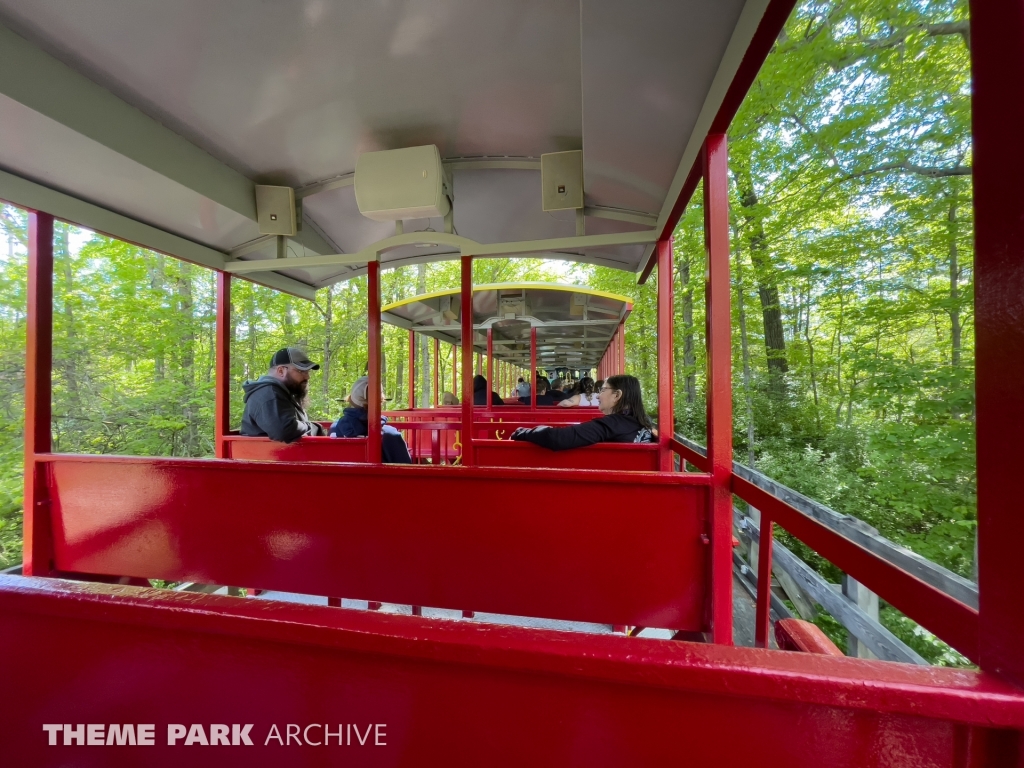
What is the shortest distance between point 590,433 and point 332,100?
8.19 ft

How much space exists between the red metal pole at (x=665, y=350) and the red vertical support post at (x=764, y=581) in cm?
136

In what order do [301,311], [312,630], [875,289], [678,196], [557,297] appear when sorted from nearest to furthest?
1. [312,630]
2. [678,196]
3. [875,289]
4. [557,297]
5. [301,311]

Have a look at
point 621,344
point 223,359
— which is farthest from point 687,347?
point 223,359

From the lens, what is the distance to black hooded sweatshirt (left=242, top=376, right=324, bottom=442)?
11.4ft

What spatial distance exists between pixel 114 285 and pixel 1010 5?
12.0m

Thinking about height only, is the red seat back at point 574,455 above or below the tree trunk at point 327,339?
below

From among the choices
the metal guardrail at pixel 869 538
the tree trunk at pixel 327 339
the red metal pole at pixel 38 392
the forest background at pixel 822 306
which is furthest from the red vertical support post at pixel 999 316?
the tree trunk at pixel 327 339

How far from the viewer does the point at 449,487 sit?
2.19 meters

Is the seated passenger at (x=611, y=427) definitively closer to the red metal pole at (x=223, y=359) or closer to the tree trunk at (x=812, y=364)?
the red metal pole at (x=223, y=359)

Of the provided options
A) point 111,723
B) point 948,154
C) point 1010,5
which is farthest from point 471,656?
point 948,154

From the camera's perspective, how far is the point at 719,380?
6.53 feet

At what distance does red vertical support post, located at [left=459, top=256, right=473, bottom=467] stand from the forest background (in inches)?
58.7

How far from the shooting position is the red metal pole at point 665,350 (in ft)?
9.99

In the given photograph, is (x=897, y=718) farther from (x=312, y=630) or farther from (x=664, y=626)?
(x=664, y=626)
